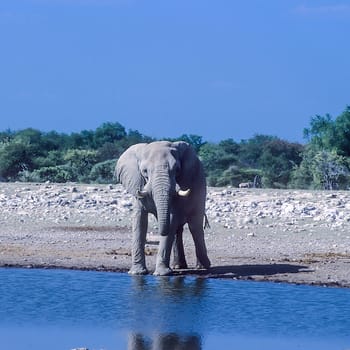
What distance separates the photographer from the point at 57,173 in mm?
44938

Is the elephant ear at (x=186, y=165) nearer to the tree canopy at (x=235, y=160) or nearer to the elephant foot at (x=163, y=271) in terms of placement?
the elephant foot at (x=163, y=271)

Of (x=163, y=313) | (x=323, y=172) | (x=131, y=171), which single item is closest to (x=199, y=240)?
(x=131, y=171)

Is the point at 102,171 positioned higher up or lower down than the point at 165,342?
higher up

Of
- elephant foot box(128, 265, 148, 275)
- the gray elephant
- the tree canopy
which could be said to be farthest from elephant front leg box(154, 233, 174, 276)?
the tree canopy

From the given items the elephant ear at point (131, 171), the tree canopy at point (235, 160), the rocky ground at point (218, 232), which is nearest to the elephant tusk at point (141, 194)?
the elephant ear at point (131, 171)

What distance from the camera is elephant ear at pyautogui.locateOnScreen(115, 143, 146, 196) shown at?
19.9 m

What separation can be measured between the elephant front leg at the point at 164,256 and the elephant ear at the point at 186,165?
3.72 feet

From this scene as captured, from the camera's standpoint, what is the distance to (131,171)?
790 inches

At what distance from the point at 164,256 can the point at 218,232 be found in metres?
7.12

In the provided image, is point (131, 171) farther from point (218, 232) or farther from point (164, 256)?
→ point (218, 232)

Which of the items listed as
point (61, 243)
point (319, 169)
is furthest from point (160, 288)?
point (319, 169)

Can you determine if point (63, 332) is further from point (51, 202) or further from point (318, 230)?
point (51, 202)

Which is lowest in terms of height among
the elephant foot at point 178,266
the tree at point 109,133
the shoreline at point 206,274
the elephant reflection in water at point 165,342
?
the elephant reflection in water at point 165,342

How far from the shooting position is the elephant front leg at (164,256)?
19.1 metres
